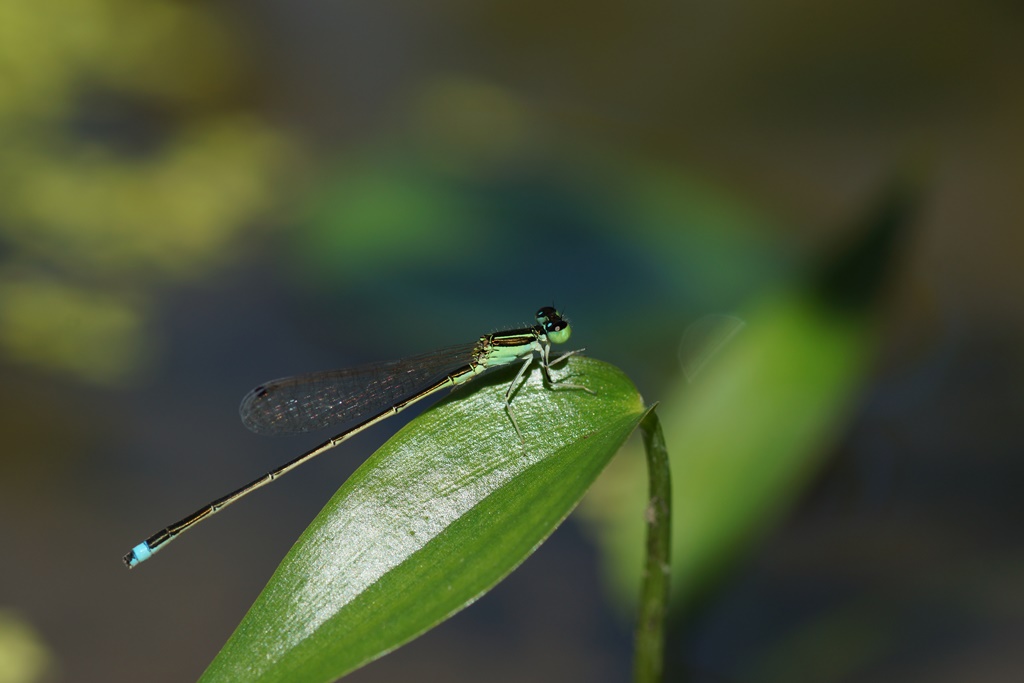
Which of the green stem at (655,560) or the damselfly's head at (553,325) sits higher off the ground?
the damselfly's head at (553,325)

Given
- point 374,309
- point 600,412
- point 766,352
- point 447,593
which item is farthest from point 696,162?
point 447,593

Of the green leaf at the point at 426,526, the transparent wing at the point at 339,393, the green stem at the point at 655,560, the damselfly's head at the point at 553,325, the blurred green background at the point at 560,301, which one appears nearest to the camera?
the green leaf at the point at 426,526

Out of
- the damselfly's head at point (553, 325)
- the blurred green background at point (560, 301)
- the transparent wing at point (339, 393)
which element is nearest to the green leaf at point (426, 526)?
the damselfly's head at point (553, 325)

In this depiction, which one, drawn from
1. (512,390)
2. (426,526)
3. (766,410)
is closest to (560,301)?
(766,410)

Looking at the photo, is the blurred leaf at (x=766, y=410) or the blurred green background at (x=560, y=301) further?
the blurred green background at (x=560, y=301)

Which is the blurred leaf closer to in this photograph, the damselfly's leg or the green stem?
the damselfly's leg

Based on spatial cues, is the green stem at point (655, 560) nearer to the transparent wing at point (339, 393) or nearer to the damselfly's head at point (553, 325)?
the damselfly's head at point (553, 325)

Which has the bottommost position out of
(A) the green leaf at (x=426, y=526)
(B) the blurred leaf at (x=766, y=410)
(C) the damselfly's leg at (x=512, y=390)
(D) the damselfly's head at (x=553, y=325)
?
(B) the blurred leaf at (x=766, y=410)
